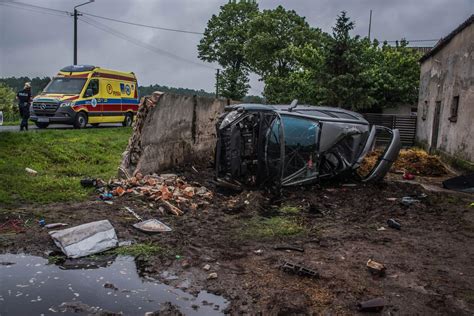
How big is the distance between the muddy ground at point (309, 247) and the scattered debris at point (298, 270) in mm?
69

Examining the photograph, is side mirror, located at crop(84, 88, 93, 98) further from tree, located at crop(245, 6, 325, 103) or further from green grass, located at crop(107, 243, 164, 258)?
tree, located at crop(245, 6, 325, 103)

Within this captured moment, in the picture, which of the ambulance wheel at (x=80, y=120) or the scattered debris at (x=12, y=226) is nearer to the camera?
the scattered debris at (x=12, y=226)

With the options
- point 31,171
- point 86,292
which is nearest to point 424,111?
point 31,171

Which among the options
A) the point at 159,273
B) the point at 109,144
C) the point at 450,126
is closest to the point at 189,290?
the point at 159,273

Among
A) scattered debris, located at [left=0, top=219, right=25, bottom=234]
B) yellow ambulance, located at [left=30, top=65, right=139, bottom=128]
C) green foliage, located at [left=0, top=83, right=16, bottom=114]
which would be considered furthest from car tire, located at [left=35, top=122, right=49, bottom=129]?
scattered debris, located at [left=0, top=219, right=25, bottom=234]

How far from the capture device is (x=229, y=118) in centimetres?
827

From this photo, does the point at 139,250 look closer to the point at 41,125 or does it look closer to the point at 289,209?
the point at 289,209

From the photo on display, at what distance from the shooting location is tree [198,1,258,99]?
4344 centimetres

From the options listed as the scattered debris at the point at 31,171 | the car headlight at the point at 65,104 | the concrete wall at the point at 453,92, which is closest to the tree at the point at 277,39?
the concrete wall at the point at 453,92

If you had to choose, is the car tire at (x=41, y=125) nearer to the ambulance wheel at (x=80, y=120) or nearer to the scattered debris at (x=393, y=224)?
the ambulance wheel at (x=80, y=120)

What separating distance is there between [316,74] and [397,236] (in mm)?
16156

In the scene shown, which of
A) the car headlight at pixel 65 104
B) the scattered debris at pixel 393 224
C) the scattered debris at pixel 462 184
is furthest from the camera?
the car headlight at pixel 65 104

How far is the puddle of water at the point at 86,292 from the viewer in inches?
154

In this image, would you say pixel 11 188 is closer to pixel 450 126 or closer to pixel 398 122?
pixel 450 126
